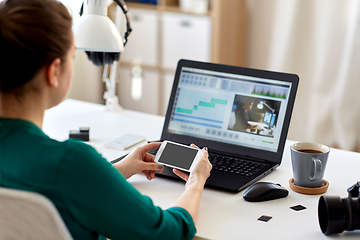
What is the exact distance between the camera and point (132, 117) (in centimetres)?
184

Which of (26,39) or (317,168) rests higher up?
(26,39)

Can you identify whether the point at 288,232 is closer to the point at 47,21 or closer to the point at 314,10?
the point at 47,21

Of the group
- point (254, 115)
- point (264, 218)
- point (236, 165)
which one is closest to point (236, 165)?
point (236, 165)

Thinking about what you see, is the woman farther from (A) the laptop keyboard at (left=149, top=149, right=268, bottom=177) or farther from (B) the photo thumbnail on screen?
(B) the photo thumbnail on screen

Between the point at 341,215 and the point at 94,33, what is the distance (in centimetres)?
93

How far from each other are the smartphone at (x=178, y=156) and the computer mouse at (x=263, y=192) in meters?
0.16

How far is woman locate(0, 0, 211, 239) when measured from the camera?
0.74 metres

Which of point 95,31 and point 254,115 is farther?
point 95,31

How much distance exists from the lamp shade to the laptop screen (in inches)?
10.3

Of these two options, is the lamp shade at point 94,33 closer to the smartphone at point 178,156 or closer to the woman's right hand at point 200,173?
the smartphone at point 178,156

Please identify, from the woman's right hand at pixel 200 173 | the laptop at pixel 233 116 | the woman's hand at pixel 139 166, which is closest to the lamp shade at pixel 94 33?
the laptop at pixel 233 116

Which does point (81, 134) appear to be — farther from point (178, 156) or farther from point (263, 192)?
point (263, 192)

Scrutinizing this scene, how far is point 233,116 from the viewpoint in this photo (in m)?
1.34

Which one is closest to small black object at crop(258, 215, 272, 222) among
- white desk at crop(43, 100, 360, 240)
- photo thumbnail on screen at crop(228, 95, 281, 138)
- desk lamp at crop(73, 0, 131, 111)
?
white desk at crop(43, 100, 360, 240)
